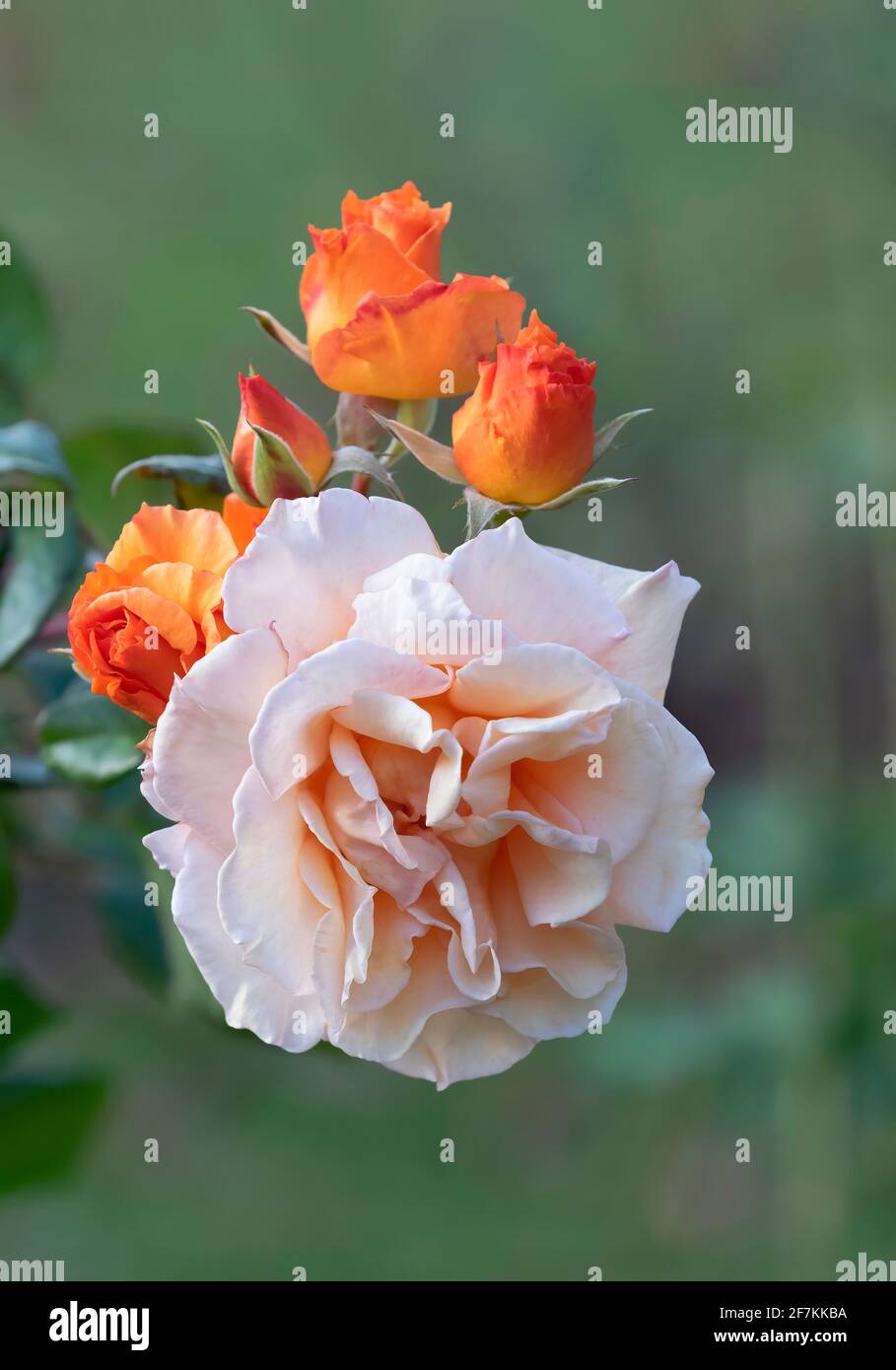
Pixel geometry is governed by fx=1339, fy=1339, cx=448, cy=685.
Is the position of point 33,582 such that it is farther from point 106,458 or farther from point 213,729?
point 213,729

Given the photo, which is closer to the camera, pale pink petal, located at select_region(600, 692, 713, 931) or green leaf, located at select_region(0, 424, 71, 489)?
pale pink petal, located at select_region(600, 692, 713, 931)

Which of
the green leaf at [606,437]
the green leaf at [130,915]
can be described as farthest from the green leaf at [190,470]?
the green leaf at [130,915]

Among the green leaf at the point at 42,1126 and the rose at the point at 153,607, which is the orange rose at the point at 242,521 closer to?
→ the rose at the point at 153,607

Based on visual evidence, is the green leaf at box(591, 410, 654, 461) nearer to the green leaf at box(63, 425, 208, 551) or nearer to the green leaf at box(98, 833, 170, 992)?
the green leaf at box(63, 425, 208, 551)

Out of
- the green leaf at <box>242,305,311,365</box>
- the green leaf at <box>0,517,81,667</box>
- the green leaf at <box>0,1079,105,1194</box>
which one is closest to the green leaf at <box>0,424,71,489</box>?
the green leaf at <box>0,517,81,667</box>

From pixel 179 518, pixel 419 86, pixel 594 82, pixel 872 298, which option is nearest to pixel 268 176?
pixel 419 86

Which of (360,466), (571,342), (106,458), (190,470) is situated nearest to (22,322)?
(106,458)
